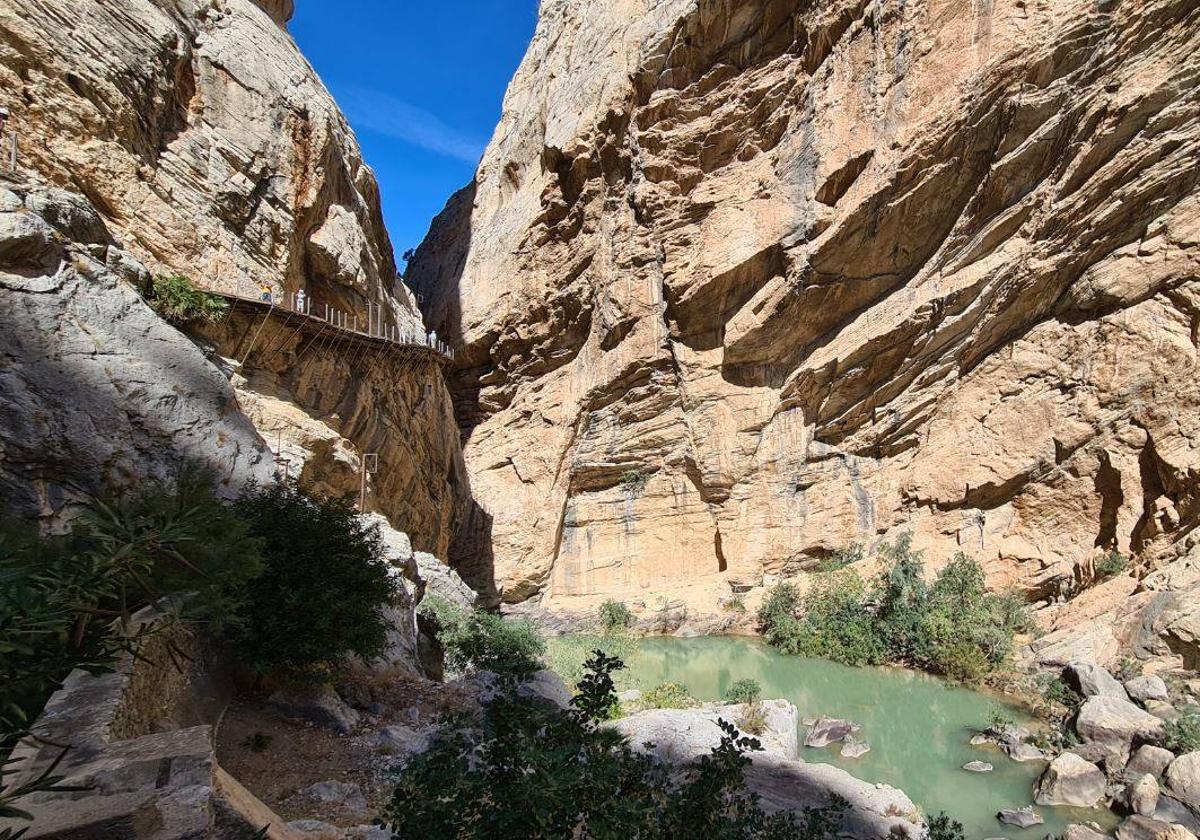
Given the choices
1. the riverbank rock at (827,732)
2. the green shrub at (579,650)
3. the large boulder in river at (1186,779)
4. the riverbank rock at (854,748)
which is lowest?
the riverbank rock at (854,748)

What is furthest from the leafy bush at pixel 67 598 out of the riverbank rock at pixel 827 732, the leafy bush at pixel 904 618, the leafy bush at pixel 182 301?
the leafy bush at pixel 904 618

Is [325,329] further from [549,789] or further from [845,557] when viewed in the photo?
[845,557]

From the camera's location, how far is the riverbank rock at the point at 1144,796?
283 inches

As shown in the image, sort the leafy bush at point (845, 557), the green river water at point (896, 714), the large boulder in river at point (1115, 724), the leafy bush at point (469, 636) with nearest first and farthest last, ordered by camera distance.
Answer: the green river water at point (896, 714) < the large boulder in river at point (1115, 724) < the leafy bush at point (469, 636) < the leafy bush at point (845, 557)

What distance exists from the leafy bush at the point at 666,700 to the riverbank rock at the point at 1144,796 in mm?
5541

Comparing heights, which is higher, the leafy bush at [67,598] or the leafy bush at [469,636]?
the leafy bush at [67,598]

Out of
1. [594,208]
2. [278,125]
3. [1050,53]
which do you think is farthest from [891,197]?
[278,125]

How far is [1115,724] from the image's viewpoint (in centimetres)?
876

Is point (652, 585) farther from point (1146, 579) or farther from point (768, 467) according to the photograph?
point (1146, 579)

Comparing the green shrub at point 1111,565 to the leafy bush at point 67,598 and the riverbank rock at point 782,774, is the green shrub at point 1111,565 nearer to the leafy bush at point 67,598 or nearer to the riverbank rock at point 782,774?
the riverbank rock at point 782,774

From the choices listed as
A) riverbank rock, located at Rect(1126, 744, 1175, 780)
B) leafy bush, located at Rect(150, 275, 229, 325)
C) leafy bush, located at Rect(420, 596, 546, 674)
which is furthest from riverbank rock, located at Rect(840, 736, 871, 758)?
leafy bush, located at Rect(150, 275, 229, 325)

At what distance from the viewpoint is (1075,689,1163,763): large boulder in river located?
8500 millimetres

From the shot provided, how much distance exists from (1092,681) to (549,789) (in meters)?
12.2

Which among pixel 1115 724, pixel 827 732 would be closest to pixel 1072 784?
pixel 1115 724
